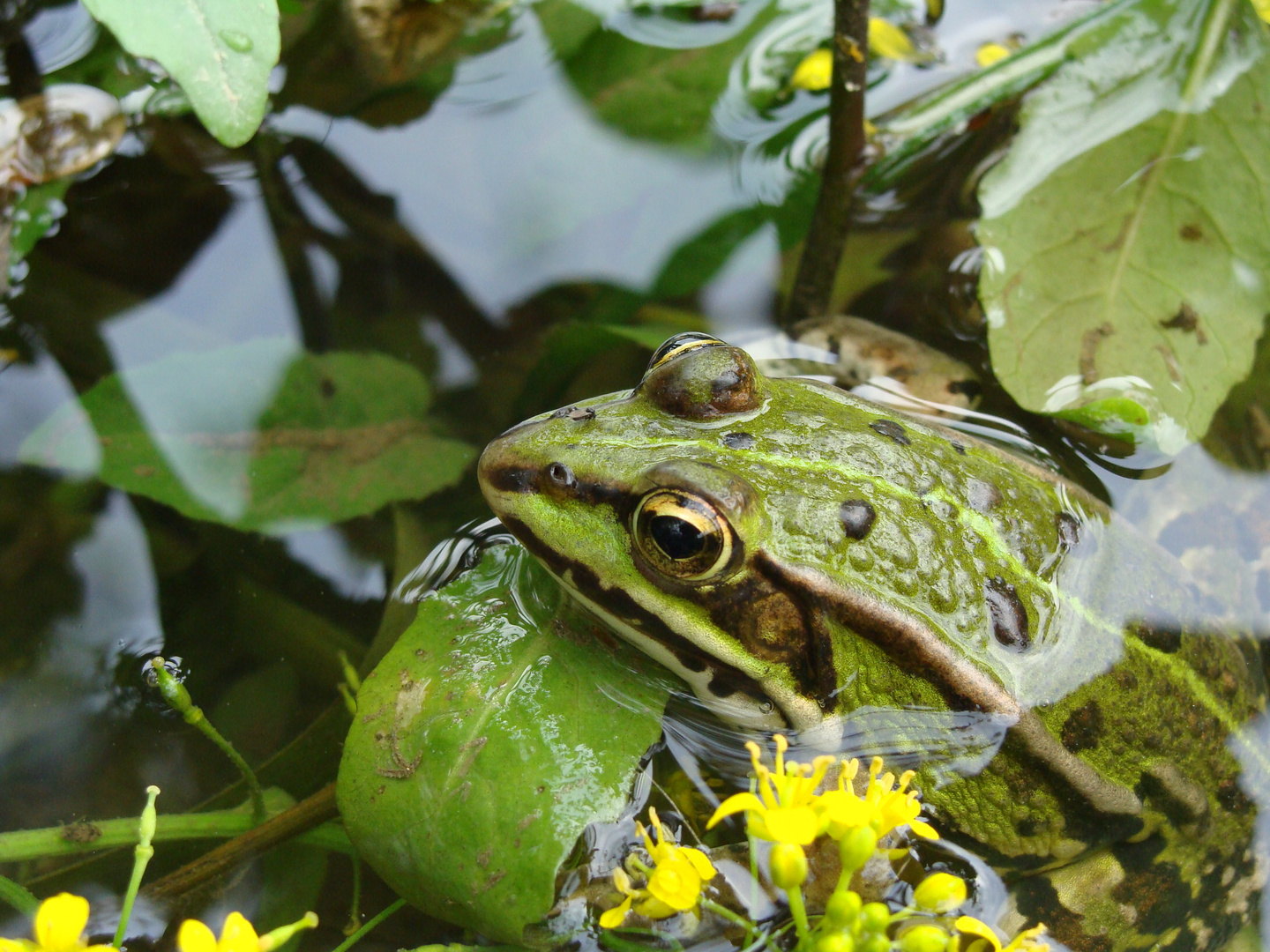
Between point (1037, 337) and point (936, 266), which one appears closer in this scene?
point (1037, 337)

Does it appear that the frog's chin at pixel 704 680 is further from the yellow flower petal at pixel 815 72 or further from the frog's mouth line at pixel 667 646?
the yellow flower petal at pixel 815 72

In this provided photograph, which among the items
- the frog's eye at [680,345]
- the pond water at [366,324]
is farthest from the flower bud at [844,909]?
the frog's eye at [680,345]

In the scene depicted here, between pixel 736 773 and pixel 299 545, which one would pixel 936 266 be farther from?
pixel 299 545

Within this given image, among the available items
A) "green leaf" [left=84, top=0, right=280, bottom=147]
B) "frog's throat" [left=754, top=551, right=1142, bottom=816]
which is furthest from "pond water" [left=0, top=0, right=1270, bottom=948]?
"green leaf" [left=84, top=0, right=280, bottom=147]

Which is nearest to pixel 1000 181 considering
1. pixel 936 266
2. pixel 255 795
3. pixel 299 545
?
pixel 936 266

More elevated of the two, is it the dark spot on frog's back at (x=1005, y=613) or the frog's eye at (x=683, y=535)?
the frog's eye at (x=683, y=535)
